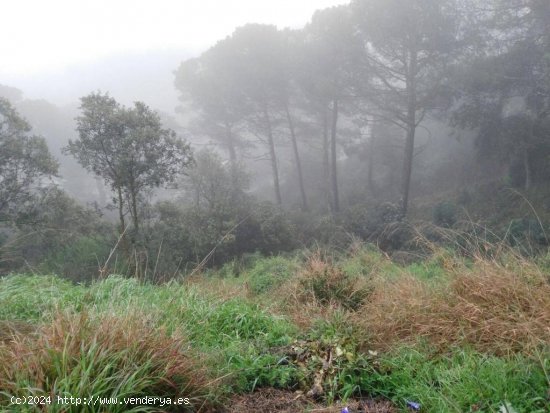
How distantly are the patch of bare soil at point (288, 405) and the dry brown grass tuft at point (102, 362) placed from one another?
24 cm

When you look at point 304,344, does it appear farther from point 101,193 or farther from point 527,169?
point 101,193

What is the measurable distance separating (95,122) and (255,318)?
9.69 m

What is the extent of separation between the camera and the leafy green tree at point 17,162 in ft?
37.1

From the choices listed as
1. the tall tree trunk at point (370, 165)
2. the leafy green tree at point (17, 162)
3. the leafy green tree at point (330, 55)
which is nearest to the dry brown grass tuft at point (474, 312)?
the leafy green tree at point (17, 162)

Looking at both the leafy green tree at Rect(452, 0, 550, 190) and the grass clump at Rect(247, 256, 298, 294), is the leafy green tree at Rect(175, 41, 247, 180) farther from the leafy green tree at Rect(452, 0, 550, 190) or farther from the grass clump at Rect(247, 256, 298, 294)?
the grass clump at Rect(247, 256, 298, 294)

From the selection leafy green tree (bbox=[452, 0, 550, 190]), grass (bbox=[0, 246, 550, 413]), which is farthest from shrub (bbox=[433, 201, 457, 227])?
grass (bbox=[0, 246, 550, 413])

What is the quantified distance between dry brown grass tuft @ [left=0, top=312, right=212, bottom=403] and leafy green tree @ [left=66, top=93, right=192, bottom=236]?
923 cm

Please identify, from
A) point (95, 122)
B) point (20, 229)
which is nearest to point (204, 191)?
point (95, 122)

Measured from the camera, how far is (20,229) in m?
11.4

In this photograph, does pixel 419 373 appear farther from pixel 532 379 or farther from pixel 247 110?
pixel 247 110

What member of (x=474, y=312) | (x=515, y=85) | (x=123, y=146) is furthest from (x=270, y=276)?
(x=515, y=85)

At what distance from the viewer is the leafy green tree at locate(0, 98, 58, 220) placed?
11.3 meters

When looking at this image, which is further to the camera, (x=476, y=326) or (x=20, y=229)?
(x=20, y=229)

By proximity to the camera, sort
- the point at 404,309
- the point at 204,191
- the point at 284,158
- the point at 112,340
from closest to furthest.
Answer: the point at 112,340, the point at 404,309, the point at 204,191, the point at 284,158
